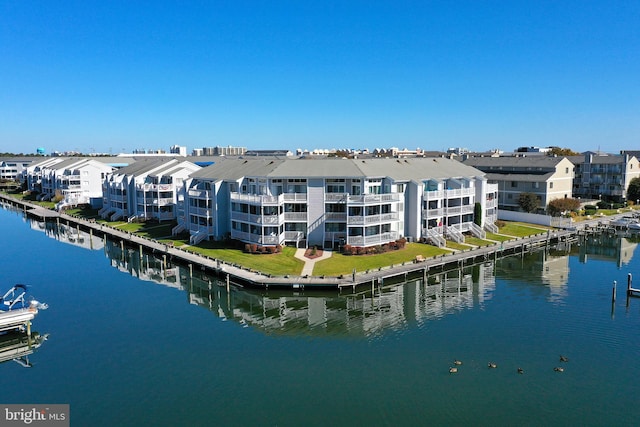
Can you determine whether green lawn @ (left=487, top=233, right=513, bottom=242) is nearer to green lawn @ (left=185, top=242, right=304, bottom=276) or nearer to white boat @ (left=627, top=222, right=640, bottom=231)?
green lawn @ (left=185, top=242, right=304, bottom=276)

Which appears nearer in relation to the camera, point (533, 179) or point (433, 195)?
point (433, 195)

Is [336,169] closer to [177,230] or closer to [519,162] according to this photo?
[177,230]

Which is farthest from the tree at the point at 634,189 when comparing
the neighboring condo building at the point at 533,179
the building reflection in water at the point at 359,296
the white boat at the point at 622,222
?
the building reflection in water at the point at 359,296

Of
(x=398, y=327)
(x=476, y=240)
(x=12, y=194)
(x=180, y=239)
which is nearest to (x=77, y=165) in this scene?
(x=12, y=194)

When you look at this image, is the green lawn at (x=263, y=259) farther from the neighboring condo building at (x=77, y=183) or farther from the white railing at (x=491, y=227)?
the neighboring condo building at (x=77, y=183)

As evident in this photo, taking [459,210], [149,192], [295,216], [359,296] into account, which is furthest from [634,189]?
[149,192]

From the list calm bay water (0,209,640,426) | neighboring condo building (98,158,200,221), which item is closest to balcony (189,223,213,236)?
calm bay water (0,209,640,426)
